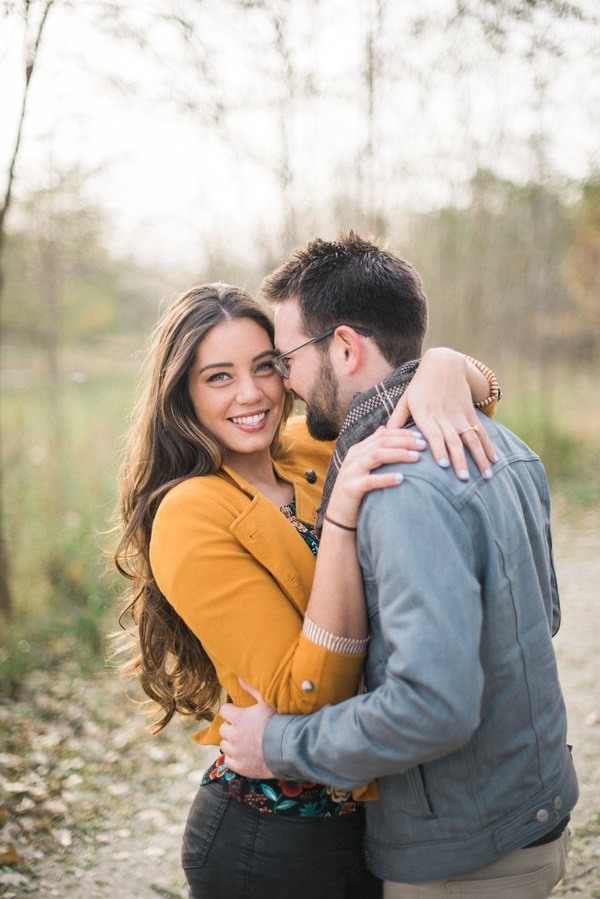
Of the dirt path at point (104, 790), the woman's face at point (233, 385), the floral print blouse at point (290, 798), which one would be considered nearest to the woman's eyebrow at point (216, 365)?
the woman's face at point (233, 385)

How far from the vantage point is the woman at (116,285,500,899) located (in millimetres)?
1661

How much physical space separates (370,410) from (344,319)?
29 centimetres

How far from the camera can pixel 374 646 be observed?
1.71m

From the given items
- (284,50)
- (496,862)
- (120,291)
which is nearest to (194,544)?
(496,862)

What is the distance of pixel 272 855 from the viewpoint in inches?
73.8

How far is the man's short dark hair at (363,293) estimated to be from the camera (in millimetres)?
1931

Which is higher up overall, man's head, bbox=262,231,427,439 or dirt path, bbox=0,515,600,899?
man's head, bbox=262,231,427,439

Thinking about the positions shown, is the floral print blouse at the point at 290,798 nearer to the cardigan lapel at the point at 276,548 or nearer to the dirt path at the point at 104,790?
the cardigan lapel at the point at 276,548

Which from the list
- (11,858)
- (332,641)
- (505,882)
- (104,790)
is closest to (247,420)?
(332,641)

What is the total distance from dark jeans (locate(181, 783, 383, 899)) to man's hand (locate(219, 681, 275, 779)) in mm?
224

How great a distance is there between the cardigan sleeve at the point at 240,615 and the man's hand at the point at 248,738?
0.05 meters

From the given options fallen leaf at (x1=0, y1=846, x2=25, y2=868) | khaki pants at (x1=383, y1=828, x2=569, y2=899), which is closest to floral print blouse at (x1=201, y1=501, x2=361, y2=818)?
khaki pants at (x1=383, y1=828, x2=569, y2=899)

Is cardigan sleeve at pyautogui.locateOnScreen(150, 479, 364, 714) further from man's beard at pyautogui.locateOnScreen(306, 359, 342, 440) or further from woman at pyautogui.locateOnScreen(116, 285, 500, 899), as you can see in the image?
man's beard at pyautogui.locateOnScreen(306, 359, 342, 440)

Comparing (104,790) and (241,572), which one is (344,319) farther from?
(104,790)
